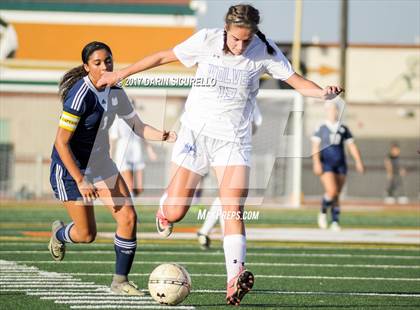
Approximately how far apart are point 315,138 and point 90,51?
9156 mm

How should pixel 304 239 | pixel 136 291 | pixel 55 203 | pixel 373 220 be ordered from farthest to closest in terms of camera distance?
pixel 55 203 → pixel 373 220 → pixel 304 239 → pixel 136 291

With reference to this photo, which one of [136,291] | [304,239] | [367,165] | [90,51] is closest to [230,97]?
[90,51]

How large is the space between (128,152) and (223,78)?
10506 millimetres

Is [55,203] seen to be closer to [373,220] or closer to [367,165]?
[373,220]

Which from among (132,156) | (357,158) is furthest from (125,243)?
(132,156)

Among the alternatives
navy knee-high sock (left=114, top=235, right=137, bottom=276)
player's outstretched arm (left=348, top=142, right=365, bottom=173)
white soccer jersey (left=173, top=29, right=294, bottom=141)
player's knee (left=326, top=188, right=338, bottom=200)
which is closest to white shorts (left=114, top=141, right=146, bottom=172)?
player's knee (left=326, top=188, right=338, bottom=200)

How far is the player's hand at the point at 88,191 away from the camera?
820 cm

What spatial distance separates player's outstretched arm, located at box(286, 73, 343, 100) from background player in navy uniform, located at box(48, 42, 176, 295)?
1.10 meters

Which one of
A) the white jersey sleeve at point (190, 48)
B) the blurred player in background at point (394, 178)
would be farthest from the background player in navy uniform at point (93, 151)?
the blurred player in background at point (394, 178)

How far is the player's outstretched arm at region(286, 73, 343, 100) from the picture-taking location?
324 inches

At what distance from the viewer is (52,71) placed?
89.1ft

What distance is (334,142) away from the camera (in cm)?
1822

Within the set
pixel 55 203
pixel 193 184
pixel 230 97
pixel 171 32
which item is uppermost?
pixel 171 32

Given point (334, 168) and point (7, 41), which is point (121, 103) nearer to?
point (334, 168)
